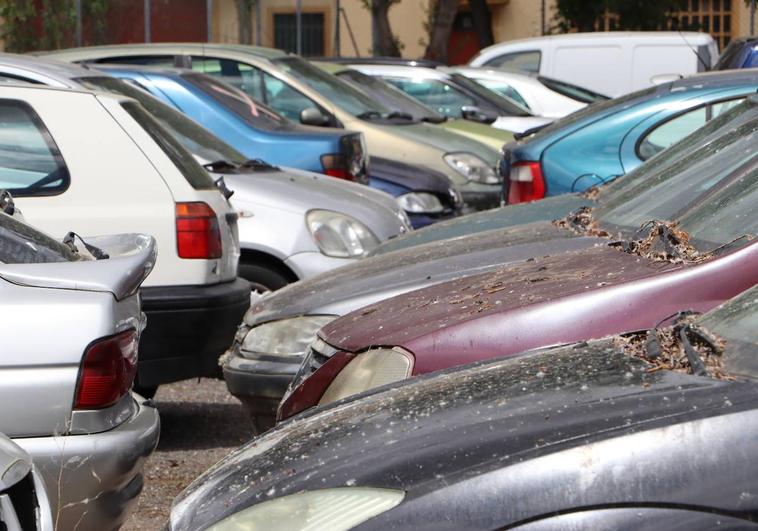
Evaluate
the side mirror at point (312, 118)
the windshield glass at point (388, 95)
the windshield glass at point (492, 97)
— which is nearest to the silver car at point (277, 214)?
the side mirror at point (312, 118)

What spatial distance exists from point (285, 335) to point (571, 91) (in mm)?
10847

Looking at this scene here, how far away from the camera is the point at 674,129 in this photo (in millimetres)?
7922

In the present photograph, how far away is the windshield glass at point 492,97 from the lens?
47.5 feet

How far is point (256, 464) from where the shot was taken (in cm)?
306

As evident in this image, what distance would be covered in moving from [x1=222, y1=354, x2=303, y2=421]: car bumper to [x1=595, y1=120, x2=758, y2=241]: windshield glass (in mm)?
1492

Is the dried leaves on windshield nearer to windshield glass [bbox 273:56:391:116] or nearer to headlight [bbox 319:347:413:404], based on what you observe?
headlight [bbox 319:347:413:404]

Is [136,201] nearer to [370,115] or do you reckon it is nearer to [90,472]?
→ [90,472]

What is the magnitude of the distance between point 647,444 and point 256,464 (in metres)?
0.95

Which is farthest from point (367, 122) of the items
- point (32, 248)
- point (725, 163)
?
point (32, 248)

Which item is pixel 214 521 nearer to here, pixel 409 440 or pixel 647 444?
pixel 409 440

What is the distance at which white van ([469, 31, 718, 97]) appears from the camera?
1720 cm

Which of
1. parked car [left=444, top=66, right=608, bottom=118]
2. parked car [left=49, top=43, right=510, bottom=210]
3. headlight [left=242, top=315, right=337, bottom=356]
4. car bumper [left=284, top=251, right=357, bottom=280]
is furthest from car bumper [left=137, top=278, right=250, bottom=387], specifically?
parked car [left=444, top=66, right=608, bottom=118]

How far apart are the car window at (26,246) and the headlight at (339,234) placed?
2965 millimetres

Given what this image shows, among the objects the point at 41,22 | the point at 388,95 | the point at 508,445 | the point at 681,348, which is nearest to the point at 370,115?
the point at 388,95
